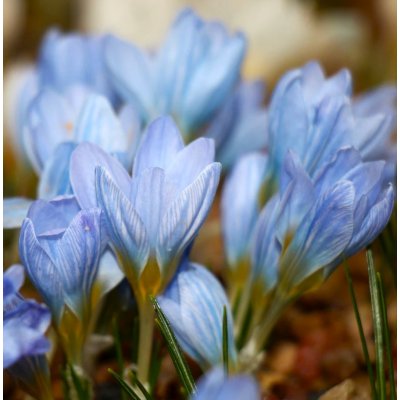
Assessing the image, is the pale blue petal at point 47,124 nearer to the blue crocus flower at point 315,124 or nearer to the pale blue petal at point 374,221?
the blue crocus flower at point 315,124

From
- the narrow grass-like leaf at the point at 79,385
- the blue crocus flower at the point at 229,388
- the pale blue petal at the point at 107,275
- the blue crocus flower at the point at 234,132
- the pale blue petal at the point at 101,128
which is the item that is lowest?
the narrow grass-like leaf at the point at 79,385

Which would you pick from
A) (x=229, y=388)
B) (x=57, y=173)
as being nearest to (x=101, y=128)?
(x=57, y=173)

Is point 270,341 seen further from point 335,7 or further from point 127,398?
point 335,7

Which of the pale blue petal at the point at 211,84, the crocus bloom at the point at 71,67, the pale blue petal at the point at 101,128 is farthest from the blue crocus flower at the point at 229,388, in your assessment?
the crocus bloom at the point at 71,67

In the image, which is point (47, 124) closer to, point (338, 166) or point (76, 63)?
point (76, 63)

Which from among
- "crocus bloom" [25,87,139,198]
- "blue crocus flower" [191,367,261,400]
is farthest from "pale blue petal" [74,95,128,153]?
"blue crocus flower" [191,367,261,400]

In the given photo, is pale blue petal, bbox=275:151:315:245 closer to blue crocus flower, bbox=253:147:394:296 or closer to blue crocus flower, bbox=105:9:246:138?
blue crocus flower, bbox=253:147:394:296
